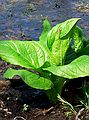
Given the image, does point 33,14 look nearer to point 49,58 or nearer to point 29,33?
point 29,33

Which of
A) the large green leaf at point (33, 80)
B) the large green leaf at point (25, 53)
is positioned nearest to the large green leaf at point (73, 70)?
the large green leaf at point (33, 80)

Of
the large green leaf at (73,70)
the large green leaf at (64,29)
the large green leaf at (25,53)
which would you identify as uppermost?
the large green leaf at (64,29)

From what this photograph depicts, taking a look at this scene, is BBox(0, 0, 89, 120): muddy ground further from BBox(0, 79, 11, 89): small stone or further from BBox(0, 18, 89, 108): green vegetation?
BBox(0, 18, 89, 108): green vegetation

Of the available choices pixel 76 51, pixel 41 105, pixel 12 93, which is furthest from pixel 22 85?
pixel 76 51

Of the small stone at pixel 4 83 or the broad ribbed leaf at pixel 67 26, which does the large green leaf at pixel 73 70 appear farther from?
the small stone at pixel 4 83

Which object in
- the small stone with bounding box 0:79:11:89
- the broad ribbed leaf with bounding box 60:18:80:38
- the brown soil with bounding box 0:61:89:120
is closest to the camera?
the broad ribbed leaf with bounding box 60:18:80:38

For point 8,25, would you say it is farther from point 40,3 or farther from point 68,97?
point 68,97

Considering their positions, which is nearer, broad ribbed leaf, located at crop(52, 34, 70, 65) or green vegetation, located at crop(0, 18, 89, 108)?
green vegetation, located at crop(0, 18, 89, 108)

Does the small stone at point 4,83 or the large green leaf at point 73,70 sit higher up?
the large green leaf at point 73,70

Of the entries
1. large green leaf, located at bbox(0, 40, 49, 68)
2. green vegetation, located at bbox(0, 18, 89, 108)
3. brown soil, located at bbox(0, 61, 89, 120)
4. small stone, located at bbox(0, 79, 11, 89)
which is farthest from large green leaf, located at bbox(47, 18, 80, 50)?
small stone, located at bbox(0, 79, 11, 89)
